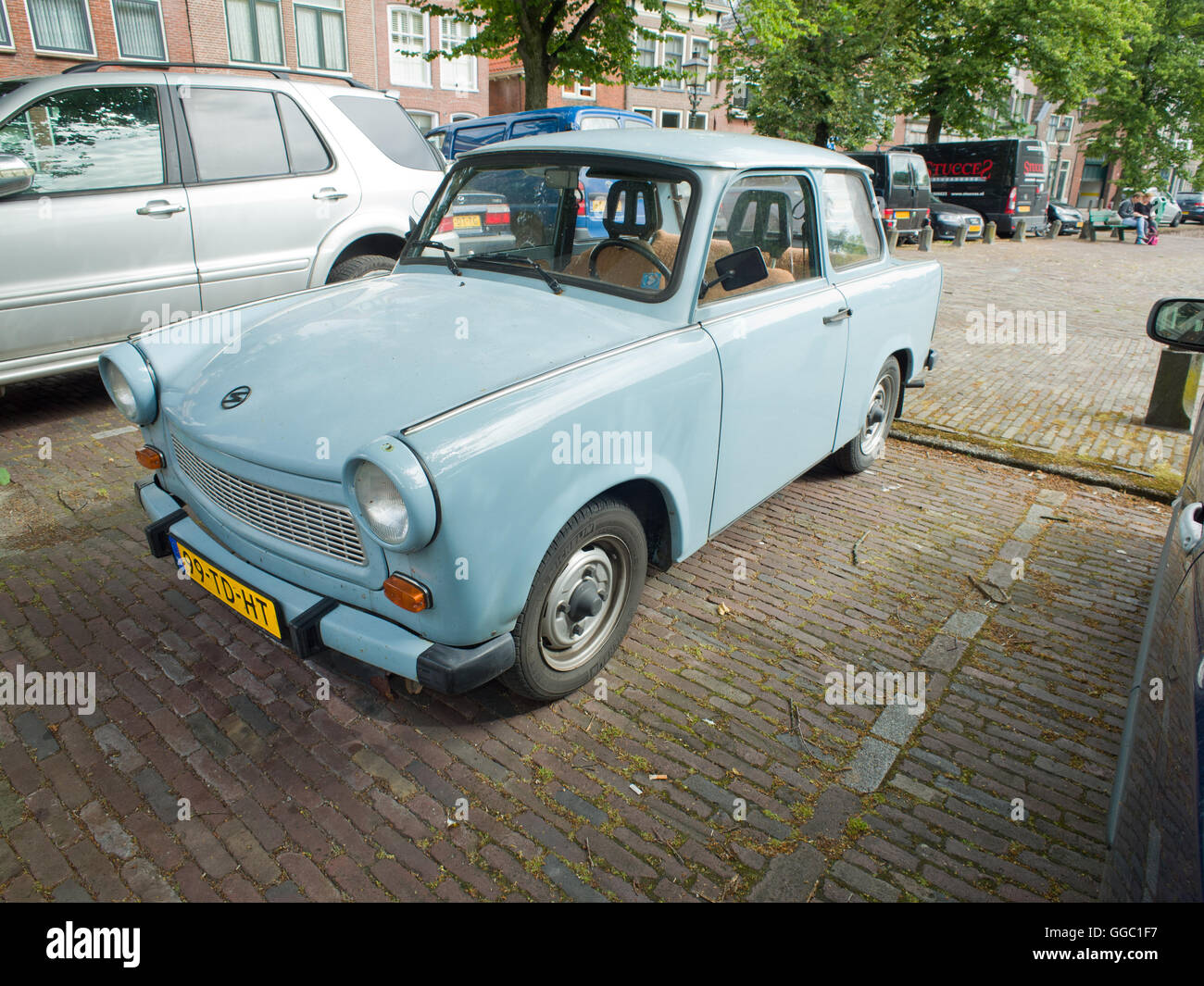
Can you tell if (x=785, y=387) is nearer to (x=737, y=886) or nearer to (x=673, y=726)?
(x=673, y=726)

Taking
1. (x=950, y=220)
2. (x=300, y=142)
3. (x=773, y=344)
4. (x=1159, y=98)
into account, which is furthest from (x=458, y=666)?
(x=1159, y=98)

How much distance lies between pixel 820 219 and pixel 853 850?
297 cm

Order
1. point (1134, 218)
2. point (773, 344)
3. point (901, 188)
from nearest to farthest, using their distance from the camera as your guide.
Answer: point (773, 344)
point (901, 188)
point (1134, 218)

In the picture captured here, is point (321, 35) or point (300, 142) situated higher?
point (321, 35)

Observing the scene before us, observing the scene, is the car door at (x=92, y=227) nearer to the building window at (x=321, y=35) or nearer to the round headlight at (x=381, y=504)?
the round headlight at (x=381, y=504)

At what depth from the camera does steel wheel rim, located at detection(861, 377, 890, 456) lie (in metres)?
5.04

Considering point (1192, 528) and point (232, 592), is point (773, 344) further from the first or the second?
point (232, 592)

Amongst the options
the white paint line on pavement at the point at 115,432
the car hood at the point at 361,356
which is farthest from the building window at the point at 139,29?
the car hood at the point at 361,356

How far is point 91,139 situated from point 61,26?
765 inches

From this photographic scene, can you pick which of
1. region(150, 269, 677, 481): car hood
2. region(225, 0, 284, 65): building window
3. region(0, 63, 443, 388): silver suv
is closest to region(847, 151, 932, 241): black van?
region(0, 63, 443, 388): silver suv

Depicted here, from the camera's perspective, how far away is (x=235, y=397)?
2.73 metres

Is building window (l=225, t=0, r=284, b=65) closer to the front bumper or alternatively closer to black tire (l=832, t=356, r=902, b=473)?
black tire (l=832, t=356, r=902, b=473)

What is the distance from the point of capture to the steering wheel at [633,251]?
316 centimetres

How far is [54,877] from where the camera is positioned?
7.32 feet
